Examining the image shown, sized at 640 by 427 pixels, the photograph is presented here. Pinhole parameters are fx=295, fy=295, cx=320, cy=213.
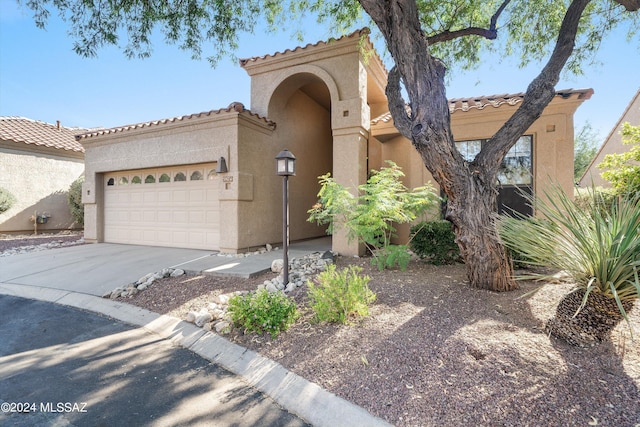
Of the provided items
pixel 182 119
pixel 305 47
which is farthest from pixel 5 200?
pixel 305 47

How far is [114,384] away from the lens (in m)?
2.93

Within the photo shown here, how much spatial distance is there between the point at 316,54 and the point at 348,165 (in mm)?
3484

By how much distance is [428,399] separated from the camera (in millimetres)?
2430

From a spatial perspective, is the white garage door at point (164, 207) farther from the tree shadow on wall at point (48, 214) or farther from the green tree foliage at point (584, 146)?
the green tree foliage at point (584, 146)

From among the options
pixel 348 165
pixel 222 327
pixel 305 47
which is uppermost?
pixel 305 47

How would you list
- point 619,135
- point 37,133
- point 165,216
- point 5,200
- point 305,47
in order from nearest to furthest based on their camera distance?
point 305,47, point 165,216, point 5,200, point 619,135, point 37,133

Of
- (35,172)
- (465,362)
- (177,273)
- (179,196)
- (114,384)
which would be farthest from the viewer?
(35,172)

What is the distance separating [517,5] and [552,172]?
3899mm

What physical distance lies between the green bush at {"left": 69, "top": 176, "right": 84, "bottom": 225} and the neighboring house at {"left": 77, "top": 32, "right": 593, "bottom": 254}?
459cm

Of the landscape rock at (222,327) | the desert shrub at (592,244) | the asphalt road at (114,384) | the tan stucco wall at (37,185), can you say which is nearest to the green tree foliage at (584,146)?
the desert shrub at (592,244)

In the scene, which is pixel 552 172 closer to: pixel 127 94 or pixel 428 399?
pixel 428 399

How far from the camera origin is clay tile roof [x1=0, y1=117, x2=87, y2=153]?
13.4 m

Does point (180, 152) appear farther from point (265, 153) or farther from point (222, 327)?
point (222, 327)

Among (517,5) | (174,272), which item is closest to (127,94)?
(174,272)
